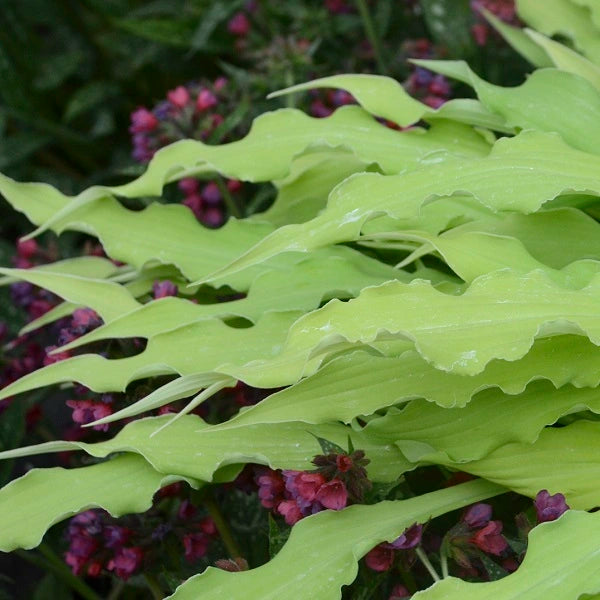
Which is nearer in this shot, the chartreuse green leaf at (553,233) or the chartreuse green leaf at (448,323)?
the chartreuse green leaf at (448,323)

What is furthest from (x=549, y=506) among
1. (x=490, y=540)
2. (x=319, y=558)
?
(x=319, y=558)

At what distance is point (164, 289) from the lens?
889 mm

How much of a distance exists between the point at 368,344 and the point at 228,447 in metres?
0.17

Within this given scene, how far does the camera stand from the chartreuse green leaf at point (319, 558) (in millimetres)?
650

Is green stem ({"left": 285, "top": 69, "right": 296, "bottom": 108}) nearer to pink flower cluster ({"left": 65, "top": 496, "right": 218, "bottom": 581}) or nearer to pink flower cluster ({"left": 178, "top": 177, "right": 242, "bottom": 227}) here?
pink flower cluster ({"left": 178, "top": 177, "right": 242, "bottom": 227})

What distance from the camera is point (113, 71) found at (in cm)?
176

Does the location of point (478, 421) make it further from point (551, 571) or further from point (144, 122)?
point (144, 122)

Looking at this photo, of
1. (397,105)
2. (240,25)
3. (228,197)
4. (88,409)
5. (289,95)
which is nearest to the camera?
(88,409)

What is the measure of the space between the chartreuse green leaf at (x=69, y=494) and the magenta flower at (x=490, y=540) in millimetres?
208

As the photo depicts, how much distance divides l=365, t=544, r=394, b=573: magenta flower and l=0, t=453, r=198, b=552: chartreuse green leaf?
0.14m

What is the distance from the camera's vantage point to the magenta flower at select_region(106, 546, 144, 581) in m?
0.80

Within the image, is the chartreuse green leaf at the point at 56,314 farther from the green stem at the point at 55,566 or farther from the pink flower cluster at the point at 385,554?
the pink flower cluster at the point at 385,554

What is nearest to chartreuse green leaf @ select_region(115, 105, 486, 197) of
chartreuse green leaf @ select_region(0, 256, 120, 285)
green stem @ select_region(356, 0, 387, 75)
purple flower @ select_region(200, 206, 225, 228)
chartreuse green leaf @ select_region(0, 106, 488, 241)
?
chartreuse green leaf @ select_region(0, 106, 488, 241)

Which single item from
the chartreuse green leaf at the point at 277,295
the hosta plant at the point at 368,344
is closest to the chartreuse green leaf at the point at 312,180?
the hosta plant at the point at 368,344
